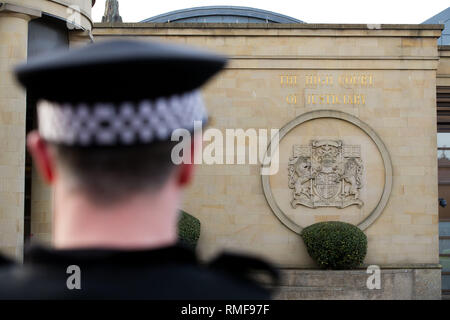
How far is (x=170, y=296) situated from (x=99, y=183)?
312mm

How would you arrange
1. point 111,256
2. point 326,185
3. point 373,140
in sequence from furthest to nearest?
point 373,140 → point 326,185 → point 111,256

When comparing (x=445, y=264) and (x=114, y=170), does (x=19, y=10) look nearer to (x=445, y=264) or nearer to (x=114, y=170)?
(x=445, y=264)

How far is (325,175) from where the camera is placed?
1761 centimetres

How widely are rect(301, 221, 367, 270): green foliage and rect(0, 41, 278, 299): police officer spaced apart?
1499 centimetres

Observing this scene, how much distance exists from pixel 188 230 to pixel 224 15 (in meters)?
9.74

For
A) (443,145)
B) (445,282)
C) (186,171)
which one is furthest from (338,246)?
(186,171)

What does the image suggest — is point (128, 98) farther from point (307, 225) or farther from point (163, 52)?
point (307, 225)

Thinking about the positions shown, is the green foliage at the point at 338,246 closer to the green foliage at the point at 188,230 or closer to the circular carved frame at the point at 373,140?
the circular carved frame at the point at 373,140

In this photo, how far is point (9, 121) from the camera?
1395 cm

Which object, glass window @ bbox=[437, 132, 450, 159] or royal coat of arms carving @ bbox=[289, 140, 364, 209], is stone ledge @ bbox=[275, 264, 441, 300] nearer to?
royal coat of arms carving @ bbox=[289, 140, 364, 209]

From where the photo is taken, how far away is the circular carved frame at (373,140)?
17531 mm

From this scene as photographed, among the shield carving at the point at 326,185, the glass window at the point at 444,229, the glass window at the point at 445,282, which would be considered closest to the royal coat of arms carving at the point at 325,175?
the shield carving at the point at 326,185

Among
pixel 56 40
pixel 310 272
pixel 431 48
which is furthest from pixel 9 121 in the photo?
pixel 431 48

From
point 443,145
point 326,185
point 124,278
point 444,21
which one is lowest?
point 124,278
